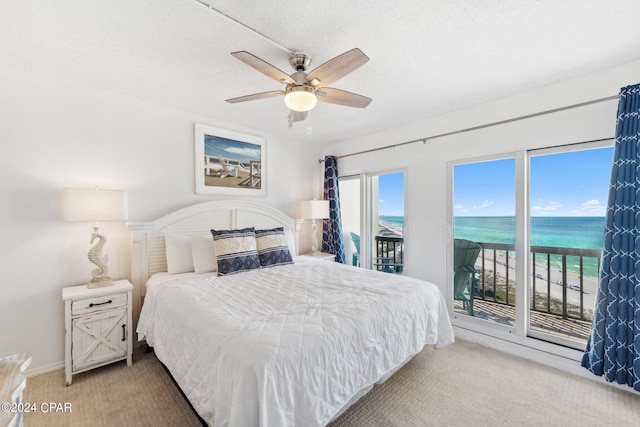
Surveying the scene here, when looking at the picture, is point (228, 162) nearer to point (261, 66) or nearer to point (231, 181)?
point (231, 181)

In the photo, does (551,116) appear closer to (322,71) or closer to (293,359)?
(322,71)

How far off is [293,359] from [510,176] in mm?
2849

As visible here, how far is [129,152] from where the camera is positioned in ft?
9.09

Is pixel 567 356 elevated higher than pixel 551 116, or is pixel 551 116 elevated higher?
pixel 551 116

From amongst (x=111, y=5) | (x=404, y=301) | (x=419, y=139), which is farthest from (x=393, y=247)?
(x=111, y=5)

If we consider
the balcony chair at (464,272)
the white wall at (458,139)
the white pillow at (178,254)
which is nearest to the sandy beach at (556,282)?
the balcony chair at (464,272)

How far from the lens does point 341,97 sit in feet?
6.73

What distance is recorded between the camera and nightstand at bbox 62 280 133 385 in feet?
6.98

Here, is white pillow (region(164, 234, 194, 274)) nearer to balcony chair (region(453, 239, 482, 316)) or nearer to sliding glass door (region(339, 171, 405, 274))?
sliding glass door (region(339, 171, 405, 274))

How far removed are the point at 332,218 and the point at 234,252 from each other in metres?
1.98

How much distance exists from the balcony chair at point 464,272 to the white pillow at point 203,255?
276cm

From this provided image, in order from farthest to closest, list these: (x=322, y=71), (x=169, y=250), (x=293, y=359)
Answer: (x=169, y=250) → (x=322, y=71) → (x=293, y=359)

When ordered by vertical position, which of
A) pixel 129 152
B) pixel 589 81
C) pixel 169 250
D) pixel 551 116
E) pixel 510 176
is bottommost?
pixel 169 250

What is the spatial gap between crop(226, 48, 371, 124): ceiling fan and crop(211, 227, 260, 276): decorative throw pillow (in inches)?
55.8
